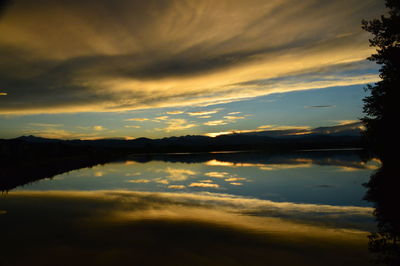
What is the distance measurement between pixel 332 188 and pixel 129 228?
58.7 feet

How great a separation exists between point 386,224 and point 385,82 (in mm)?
20860

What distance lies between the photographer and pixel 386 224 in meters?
13.1

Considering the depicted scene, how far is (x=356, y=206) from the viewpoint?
17.3 meters

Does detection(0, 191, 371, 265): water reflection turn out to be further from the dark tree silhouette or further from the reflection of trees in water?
the dark tree silhouette

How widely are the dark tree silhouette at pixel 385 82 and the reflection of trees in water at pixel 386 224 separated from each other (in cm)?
681

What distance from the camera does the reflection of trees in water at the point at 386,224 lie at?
378 inches

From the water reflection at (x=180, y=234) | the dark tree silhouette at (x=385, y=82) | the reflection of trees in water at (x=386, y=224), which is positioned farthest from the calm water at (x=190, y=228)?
the dark tree silhouette at (x=385, y=82)

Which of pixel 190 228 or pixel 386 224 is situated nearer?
pixel 386 224

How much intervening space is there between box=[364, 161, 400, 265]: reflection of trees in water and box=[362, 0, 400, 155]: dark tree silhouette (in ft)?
22.3

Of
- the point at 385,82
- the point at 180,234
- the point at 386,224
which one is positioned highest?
the point at 385,82

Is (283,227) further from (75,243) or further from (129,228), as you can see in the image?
(75,243)

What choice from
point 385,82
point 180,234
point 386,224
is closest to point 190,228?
point 180,234

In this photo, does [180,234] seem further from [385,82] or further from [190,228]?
[385,82]

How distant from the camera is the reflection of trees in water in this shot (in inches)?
378
